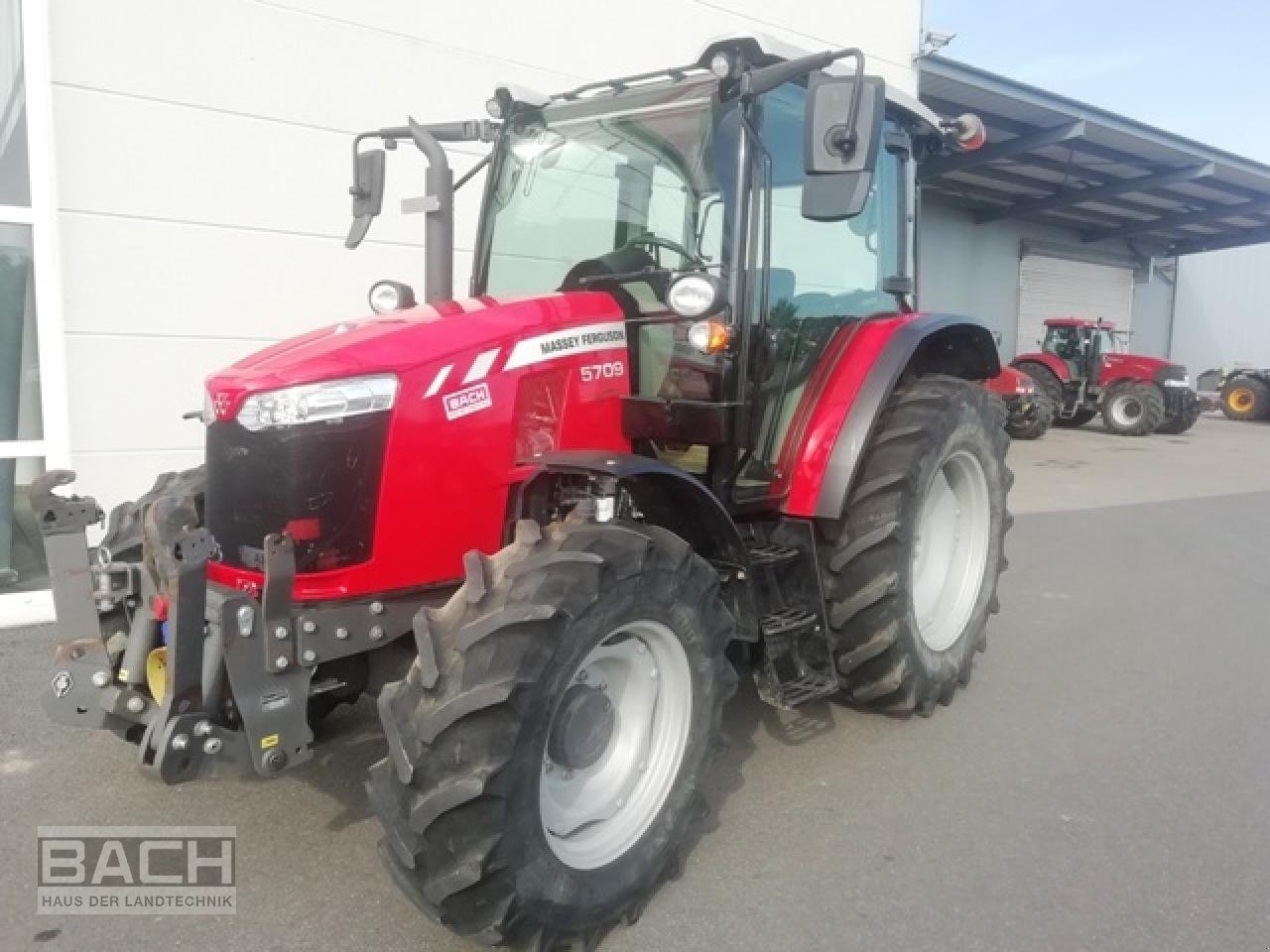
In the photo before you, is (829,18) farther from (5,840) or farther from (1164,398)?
(1164,398)

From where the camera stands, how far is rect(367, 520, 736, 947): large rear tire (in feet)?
6.90

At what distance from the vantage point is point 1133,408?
1752cm

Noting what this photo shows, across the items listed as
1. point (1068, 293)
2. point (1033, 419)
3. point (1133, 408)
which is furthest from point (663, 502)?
point (1068, 293)

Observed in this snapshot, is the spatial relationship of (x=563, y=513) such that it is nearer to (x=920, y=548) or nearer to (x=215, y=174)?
(x=920, y=548)

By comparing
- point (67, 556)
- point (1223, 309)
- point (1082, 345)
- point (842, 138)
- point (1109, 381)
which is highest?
point (1223, 309)

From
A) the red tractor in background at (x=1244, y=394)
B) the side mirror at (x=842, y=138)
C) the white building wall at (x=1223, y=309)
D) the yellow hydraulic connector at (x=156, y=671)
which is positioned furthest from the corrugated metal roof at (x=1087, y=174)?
the yellow hydraulic connector at (x=156, y=671)

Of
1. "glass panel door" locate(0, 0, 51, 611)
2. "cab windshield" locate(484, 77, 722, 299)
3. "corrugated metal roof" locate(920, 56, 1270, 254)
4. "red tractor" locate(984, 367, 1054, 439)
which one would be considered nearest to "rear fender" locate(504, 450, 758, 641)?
"cab windshield" locate(484, 77, 722, 299)

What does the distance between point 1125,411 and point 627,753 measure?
57.4 ft

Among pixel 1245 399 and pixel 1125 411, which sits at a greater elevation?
pixel 1245 399

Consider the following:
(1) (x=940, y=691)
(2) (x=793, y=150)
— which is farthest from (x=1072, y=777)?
(2) (x=793, y=150)

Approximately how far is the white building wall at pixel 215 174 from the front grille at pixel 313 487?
11.0ft

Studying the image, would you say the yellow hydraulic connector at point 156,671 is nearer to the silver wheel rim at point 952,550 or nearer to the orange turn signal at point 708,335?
the orange turn signal at point 708,335

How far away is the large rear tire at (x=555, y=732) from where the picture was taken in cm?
210

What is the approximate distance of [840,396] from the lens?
11.3ft
